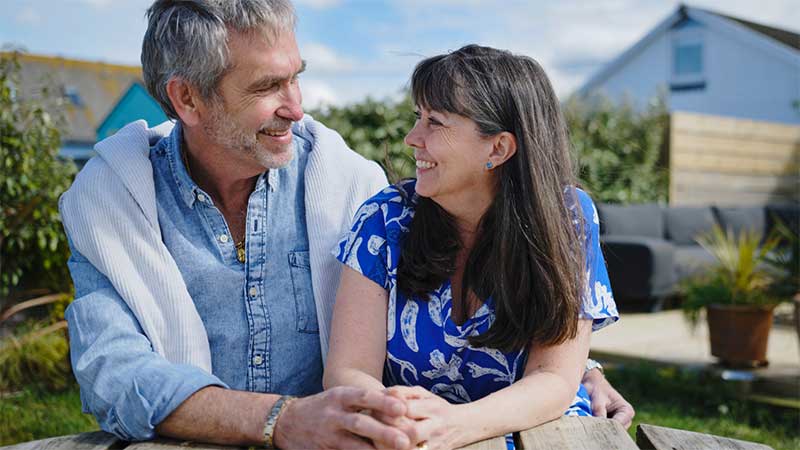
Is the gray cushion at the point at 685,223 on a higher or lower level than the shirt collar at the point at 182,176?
lower

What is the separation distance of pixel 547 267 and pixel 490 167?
26cm

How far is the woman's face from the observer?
73.5 inches

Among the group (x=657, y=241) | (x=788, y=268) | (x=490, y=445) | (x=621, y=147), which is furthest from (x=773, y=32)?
(x=490, y=445)

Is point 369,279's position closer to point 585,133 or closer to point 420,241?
point 420,241

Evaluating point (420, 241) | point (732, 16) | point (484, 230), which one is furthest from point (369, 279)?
point (732, 16)

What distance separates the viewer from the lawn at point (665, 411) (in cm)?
383

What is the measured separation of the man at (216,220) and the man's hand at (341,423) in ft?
0.69

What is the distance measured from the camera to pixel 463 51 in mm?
1896

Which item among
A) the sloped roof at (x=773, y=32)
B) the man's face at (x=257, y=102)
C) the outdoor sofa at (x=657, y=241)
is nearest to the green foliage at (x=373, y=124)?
the outdoor sofa at (x=657, y=241)

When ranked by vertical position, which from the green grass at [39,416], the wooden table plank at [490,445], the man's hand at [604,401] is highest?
the wooden table plank at [490,445]

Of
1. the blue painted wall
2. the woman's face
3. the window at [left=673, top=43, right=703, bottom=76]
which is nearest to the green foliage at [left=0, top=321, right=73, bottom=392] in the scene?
the blue painted wall

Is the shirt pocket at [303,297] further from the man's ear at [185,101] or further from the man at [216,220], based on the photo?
the man's ear at [185,101]

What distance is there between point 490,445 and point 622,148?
9.92 m

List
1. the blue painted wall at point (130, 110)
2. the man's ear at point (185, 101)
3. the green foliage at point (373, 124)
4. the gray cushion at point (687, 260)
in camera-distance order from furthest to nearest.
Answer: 1. the gray cushion at point (687, 260)
2. the blue painted wall at point (130, 110)
3. the green foliage at point (373, 124)
4. the man's ear at point (185, 101)
